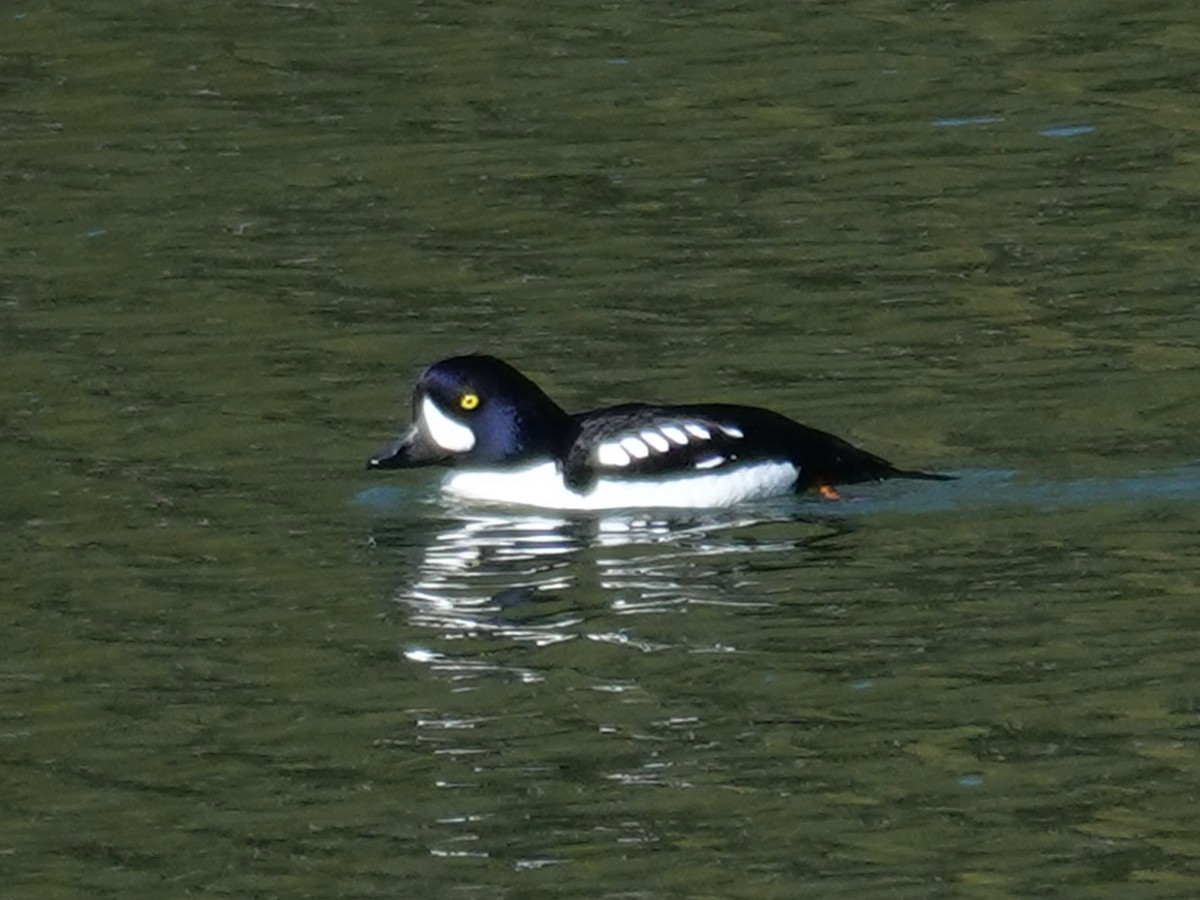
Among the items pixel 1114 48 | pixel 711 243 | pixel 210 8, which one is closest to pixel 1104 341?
pixel 711 243

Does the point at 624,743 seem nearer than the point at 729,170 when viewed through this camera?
Yes

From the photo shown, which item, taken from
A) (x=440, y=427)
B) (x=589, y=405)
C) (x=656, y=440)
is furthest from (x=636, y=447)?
(x=589, y=405)

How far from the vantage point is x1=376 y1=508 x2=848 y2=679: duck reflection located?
1141 centimetres

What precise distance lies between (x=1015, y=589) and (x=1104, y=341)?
3.42 meters

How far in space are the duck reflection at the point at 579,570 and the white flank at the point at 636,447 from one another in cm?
24

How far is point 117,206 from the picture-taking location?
1764 centimetres

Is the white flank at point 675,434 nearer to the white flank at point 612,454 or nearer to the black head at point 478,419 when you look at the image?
the white flank at point 612,454

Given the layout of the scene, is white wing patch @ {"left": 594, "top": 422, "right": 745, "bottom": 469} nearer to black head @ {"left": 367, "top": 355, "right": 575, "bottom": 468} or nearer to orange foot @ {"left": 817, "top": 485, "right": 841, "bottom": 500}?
black head @ {"left": 367, "top": 355, "right": 575, "bottom": 468}

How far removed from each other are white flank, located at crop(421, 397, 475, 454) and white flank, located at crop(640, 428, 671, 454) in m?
0.86

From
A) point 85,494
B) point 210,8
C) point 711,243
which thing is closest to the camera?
point 85,494

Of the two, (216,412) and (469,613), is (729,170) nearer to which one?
(216,412)

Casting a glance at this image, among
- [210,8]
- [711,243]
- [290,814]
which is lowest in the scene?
[290,814]

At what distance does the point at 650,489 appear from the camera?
13.0 meters

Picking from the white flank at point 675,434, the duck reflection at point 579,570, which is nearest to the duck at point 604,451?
the white flank at point 675,434
